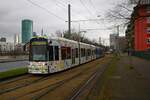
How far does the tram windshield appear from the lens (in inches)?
855

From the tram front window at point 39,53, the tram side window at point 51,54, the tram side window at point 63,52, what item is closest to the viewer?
the tram front window at point 39,53

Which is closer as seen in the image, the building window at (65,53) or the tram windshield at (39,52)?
the tram windshield at (39,52)

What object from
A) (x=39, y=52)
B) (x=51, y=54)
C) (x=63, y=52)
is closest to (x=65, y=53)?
(x=63, y=52)

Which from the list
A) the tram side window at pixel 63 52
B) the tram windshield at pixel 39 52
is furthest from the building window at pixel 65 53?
the tram windshield at pixel 39 52

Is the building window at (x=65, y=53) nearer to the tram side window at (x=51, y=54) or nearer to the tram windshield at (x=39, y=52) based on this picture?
the tram side window at (x=51, y=54)

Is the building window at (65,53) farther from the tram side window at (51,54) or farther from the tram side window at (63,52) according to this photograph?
the tram side window at (51,54)

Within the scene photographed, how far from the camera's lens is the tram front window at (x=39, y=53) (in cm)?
2170

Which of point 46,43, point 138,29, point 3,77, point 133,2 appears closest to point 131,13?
point 133,2

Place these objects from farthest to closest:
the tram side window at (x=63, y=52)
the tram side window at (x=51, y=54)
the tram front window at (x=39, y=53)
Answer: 1. the tram side window at (x=63, y=52)
2. the tram side window at (x=51, y=54)
3. the tram front window at (x=39, y=53)

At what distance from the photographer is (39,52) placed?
2189 cm

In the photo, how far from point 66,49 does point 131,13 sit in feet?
24.5

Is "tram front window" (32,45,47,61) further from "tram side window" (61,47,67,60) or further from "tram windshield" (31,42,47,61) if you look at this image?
"tram side window" (61,47,67,60)

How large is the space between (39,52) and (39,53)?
0.26 ft

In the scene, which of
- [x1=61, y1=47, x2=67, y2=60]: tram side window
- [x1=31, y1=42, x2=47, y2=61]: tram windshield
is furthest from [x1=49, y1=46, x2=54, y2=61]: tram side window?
[x1=61, y1=47, x2=67, y2=60]: tram side window
